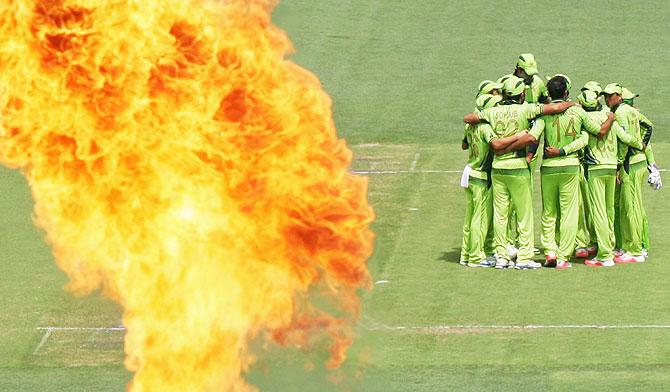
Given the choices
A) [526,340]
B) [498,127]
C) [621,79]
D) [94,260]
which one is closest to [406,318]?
[526,340]

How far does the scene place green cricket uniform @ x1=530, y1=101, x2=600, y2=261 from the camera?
19.8 metres

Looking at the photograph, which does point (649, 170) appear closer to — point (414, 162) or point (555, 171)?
→ point (555, 171)

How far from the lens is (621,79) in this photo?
3131 cm

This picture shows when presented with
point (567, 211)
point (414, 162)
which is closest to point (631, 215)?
point (567, 211)

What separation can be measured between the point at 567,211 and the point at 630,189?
0.88m

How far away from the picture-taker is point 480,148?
20062 mm

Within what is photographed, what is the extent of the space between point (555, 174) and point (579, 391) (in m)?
4.47

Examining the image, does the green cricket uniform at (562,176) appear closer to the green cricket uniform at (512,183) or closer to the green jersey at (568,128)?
the green jersey at (568,128)

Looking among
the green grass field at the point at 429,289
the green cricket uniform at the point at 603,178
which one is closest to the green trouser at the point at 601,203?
the green cricket uniform at the point at 603,178

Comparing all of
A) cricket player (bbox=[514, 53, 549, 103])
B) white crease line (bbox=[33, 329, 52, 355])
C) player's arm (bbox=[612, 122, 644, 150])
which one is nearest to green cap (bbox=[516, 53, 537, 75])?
cricket player (bbox=[514, 53, 549, 103])

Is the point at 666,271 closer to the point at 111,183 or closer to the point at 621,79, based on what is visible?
the point at 111,183

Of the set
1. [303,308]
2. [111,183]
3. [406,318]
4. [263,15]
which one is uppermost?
[263,15]

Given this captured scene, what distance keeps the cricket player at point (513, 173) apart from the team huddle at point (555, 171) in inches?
0.5

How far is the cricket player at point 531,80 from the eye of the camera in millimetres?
20406
